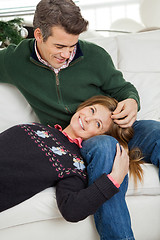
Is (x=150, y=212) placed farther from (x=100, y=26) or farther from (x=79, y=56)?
(x=100, y=26)

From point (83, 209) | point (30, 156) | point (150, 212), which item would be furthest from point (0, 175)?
point (150, 212)

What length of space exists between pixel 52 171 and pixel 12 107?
71 centimetres

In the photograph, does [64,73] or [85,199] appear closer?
[85,199]

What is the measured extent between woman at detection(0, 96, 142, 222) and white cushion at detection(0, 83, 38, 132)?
0.43 m

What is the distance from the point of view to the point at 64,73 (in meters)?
1.85

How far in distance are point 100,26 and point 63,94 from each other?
2781 millimetres

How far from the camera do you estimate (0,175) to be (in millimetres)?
1418

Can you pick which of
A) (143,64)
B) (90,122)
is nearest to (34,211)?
(90,122)

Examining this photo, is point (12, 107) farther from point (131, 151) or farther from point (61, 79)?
point (131, 151)

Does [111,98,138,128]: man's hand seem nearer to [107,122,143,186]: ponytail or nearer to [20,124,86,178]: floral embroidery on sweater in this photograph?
[107,122,143,186]: ponytail

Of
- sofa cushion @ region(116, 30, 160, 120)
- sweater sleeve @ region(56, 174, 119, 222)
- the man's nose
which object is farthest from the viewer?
sofa cushion @ region(116, 30, 160, 120)

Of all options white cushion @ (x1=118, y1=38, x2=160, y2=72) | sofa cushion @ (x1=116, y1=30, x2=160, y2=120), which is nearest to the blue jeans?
sofa cushion @ (x1=116, y1=30, x2=160, y2=120)

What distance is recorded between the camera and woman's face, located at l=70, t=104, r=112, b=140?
166cm

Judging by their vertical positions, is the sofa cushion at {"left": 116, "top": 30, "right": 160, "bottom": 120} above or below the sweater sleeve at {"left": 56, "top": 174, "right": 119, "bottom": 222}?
above
